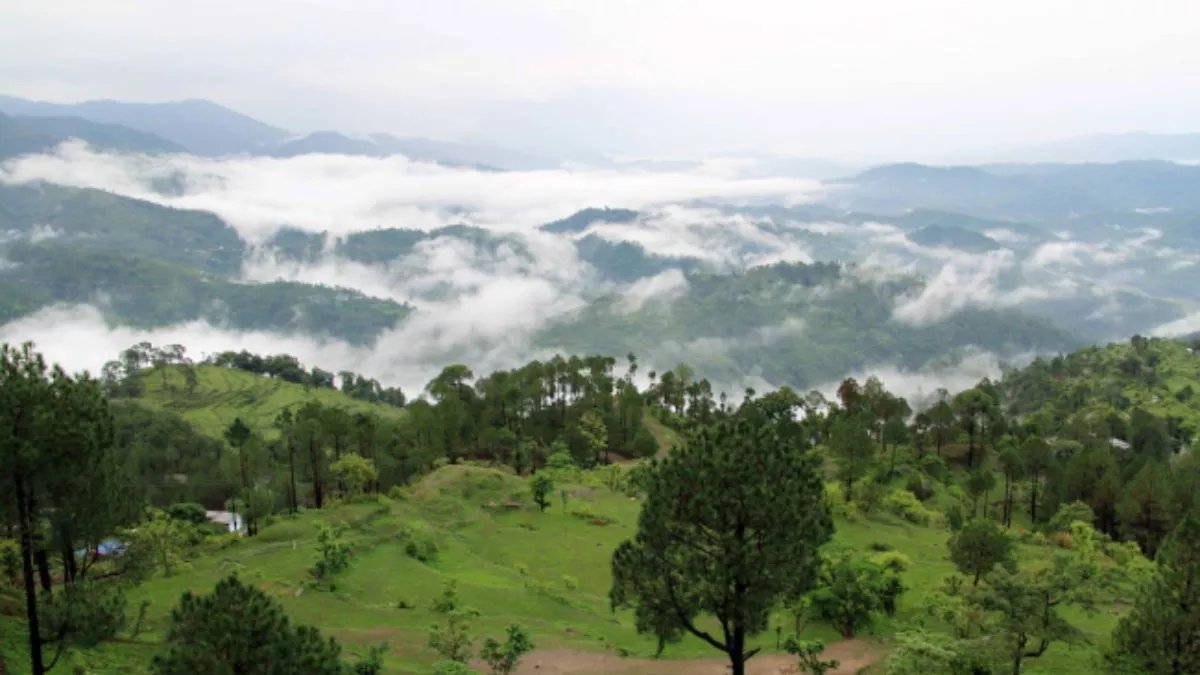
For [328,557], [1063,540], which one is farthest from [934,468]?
[328,557]

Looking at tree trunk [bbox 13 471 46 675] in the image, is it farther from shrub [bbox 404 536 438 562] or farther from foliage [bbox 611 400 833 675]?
shrub [bbox 404 536 438 562]

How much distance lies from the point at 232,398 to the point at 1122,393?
7374 inches

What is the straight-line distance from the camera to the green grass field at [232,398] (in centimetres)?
15838

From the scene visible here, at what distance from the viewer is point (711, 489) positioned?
20.0 metres

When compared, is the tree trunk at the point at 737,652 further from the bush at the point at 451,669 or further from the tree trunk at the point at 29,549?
the tree trunk at the point at 29,549

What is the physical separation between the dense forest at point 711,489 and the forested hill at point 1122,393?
743mm

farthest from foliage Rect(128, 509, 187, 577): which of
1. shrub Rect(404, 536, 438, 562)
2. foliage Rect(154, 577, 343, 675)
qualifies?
foliage Rect(154, 577, 343, 675)

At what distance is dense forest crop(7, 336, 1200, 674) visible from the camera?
20328mm

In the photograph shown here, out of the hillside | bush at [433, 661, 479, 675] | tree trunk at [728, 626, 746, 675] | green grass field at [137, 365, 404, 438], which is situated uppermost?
tree trunk at [728, 626, 746, 675]

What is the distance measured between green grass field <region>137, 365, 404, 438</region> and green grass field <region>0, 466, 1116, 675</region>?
97.1m

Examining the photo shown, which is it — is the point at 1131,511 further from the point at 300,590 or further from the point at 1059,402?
the point at 1059,402

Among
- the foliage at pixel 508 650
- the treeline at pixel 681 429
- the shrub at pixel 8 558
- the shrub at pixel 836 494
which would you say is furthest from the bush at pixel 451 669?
the shrub at pixel 836 494

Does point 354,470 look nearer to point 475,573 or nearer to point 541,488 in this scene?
point 541,488

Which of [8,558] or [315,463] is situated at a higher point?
[8,558]
